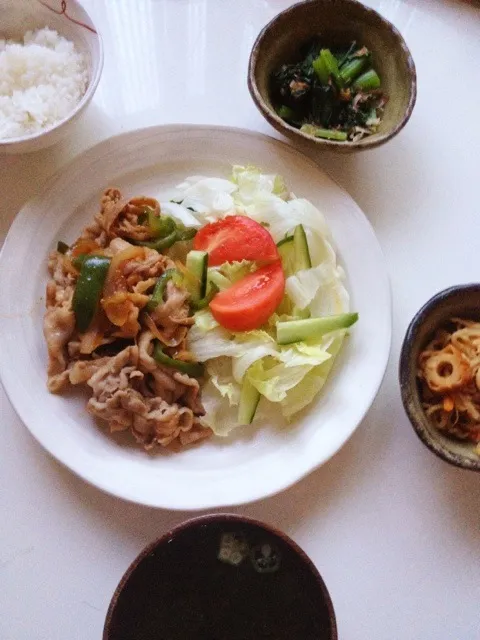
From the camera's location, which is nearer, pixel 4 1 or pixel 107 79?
pixel 4 1

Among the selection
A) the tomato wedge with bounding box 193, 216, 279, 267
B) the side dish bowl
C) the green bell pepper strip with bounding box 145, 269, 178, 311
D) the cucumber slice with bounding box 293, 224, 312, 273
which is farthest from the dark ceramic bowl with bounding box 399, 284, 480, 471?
the side dish bowl

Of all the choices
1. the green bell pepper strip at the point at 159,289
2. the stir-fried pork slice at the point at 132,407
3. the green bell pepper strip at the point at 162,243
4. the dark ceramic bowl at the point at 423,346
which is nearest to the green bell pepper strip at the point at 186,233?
the green bell pepper strip at the point at 162,243

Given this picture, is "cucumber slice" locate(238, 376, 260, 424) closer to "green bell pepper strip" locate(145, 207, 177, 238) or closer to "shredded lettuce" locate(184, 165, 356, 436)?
"shredded lettuce" locate(184, 165, 356, 436)

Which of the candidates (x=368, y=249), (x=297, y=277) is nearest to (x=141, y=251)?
(x=297, y=277)

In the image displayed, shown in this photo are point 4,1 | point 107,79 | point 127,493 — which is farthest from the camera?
point 107,79

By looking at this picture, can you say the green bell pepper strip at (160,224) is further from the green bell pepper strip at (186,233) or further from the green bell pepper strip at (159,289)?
the green bell pepper strip at (159,289)

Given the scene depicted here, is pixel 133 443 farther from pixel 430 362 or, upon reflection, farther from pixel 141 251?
pixel 430 362
